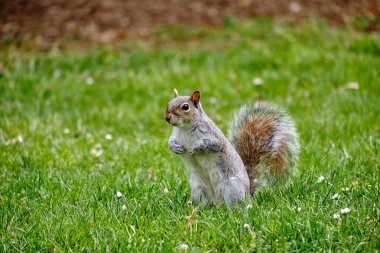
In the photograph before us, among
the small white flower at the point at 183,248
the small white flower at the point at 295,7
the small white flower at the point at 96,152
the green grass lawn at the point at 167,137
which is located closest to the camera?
the small white flower at the point at 183,248

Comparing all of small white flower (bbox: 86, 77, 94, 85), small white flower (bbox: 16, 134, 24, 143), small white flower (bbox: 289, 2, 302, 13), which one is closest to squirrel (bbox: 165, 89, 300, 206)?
small white flower (bbox: 16, 134, 24, 143)

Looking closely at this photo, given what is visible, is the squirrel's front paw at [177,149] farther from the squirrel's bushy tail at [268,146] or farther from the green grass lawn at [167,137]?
the squirrel's bushy tail at [268,146]

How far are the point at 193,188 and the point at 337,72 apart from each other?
10.9 feet

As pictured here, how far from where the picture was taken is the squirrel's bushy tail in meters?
3.20

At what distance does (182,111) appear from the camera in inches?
113

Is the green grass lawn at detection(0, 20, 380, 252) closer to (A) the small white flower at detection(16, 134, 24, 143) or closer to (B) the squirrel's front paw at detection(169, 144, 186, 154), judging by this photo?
(A) the small white flower at detection(16, 134, 24, 143)

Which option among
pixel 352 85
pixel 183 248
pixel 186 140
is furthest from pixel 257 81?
pixel 183 248

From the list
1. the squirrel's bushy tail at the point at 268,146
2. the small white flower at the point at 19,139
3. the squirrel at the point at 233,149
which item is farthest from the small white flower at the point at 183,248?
the small white flower at the point at 19,139

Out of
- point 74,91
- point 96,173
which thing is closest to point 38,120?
point 74,91

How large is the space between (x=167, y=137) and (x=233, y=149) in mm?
1740

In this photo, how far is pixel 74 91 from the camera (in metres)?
5.88

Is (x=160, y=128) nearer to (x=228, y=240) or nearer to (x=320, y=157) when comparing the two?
(x=320, y=157)

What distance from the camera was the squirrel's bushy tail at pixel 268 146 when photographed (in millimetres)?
3197

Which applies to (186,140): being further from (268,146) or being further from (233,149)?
(268,146)
